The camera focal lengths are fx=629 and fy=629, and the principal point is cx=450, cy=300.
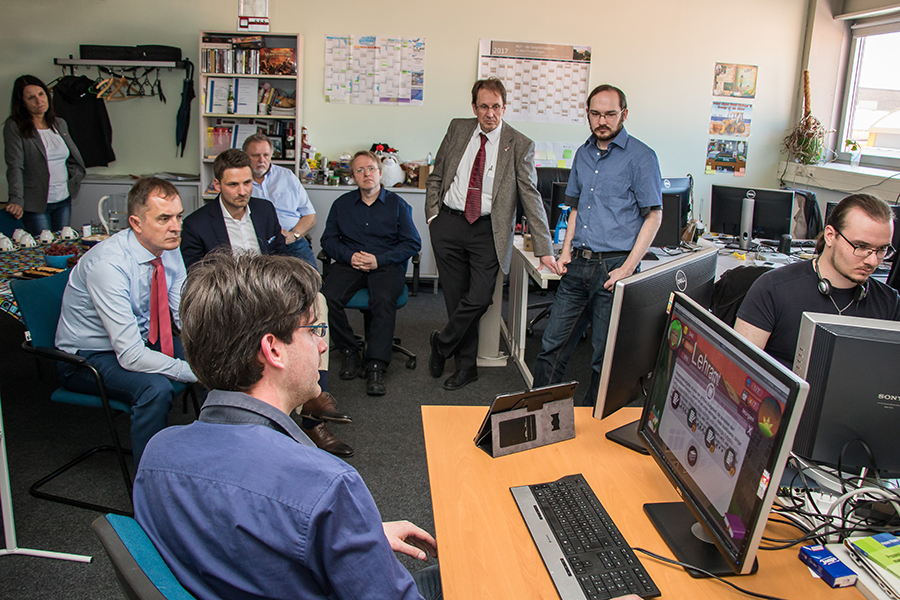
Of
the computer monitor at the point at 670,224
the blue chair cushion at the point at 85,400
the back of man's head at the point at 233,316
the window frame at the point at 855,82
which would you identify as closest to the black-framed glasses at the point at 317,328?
the back of man's head at the point at 233,316

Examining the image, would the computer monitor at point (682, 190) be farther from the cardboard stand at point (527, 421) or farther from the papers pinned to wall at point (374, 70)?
the cardboard stand at point (527, 421)

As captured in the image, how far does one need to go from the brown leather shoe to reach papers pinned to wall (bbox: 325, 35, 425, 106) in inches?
128

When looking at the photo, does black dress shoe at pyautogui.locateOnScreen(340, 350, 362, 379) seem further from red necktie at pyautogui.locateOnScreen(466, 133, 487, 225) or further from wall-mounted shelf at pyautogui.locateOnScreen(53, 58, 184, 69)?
wall-mounted shelf at pyautogui.locateOnScreen(53, 58, 184, 69)

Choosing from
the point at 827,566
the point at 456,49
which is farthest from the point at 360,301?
the point at 456,49

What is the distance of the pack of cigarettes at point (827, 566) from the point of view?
110 centimetres

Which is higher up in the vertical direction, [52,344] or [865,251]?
[865,251]

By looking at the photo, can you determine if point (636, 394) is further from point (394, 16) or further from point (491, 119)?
point (394, 16)

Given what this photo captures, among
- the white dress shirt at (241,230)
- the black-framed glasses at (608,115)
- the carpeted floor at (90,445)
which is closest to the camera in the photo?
the carpeted floor at (90,445)

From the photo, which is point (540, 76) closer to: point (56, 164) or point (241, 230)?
point (241, 230)

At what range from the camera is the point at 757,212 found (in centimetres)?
396

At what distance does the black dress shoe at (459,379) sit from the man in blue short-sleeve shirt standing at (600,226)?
676mm

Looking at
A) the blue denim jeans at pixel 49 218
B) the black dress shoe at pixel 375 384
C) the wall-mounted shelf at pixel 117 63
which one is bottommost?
the black dress shoe at pixel 375 384

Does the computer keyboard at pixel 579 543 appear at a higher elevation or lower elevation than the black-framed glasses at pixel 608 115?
lower

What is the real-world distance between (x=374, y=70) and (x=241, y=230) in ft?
8.97
